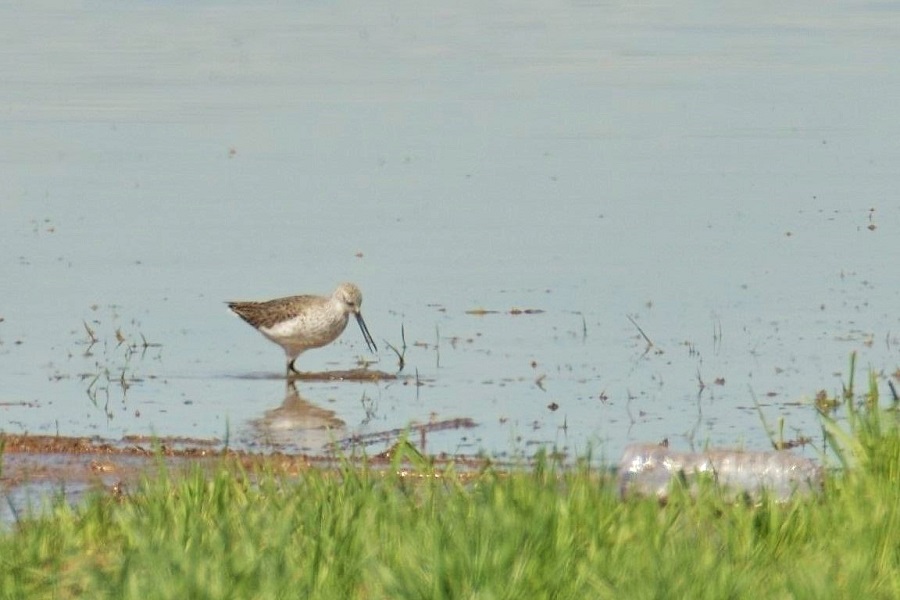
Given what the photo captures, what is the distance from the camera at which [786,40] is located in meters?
28.0

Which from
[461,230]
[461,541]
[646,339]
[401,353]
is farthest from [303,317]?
[461,541]

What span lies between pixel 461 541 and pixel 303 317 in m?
7.27

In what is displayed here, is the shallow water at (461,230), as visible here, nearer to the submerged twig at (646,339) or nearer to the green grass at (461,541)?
the submerged twig at (646,339)

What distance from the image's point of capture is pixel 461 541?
20.8ft

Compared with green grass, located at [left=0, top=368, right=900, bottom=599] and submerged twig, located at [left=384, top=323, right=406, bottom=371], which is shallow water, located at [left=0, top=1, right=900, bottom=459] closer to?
submerged twig, located at [left=384, top=323, right=406, bottom=371]

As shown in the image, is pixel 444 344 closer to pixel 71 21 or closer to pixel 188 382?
pixel 188 382

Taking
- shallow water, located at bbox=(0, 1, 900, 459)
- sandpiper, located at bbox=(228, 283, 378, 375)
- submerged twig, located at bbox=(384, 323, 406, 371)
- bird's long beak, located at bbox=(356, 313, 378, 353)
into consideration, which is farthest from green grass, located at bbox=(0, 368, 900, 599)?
bird's long beak, located at bbox=(356, 313, 378, 353)

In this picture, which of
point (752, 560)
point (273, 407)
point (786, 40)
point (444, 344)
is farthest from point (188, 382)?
point (786, 40)

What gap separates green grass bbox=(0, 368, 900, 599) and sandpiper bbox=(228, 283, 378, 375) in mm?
5774

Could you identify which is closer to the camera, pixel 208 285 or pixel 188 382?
pixel 188 382

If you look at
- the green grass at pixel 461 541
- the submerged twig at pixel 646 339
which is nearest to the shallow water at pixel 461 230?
the submerged twig at pixel 646 339

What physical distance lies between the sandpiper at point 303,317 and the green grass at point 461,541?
5774mm

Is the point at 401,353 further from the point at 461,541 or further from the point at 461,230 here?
the point at 461,541

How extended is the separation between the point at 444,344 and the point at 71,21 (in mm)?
19387
